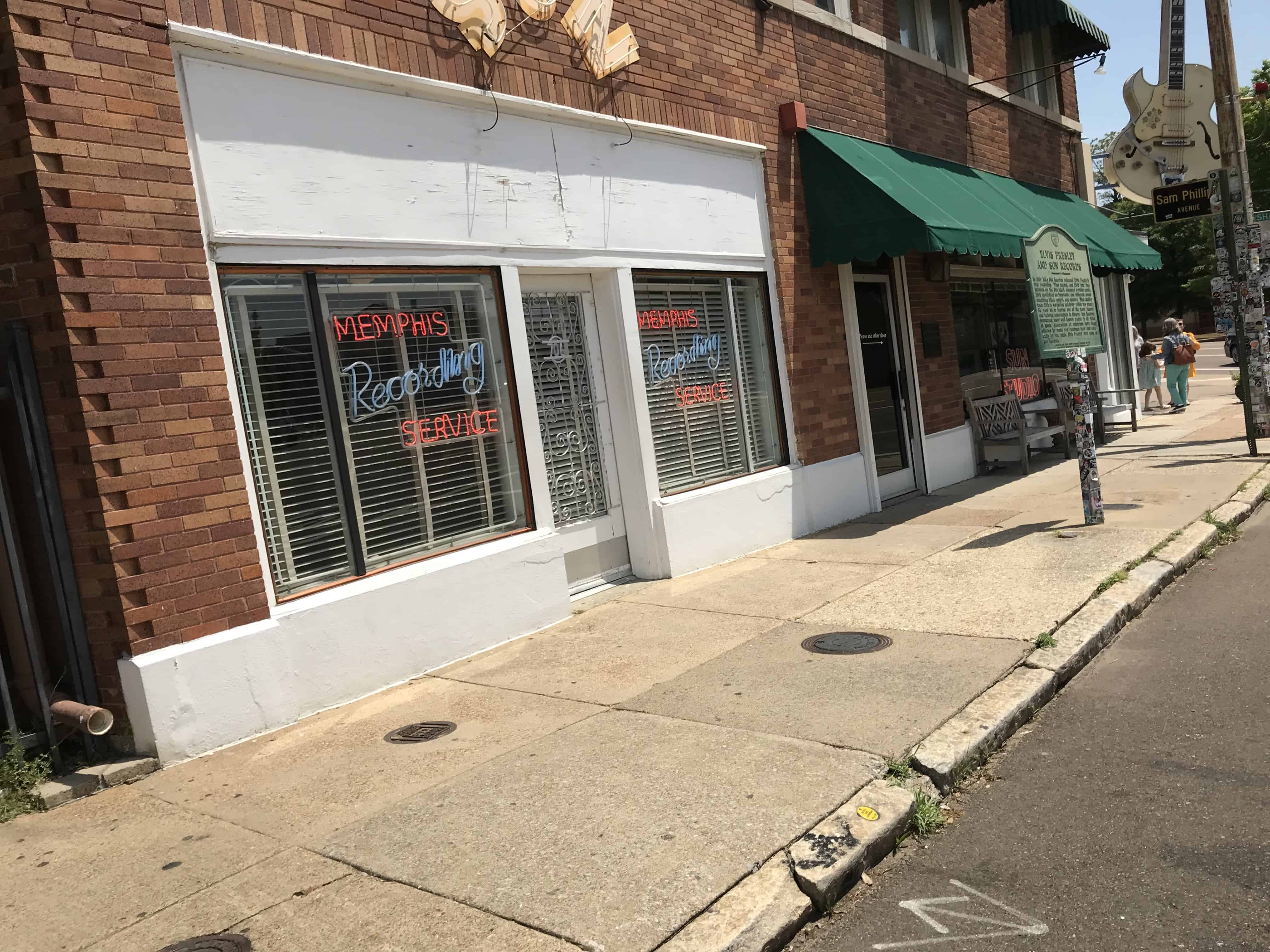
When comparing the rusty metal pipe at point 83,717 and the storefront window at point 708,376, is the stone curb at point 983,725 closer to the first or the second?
the rusty metal pipe at point 83,717

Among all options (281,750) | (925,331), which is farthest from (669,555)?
(925,331)

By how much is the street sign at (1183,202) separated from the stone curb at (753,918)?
38.2 feet

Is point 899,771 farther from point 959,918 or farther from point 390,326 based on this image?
point 390,326

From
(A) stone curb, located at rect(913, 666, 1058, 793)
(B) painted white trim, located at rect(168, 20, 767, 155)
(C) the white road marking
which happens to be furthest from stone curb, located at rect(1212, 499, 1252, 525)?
(C) the white road marking

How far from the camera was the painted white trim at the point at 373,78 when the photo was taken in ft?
17.7

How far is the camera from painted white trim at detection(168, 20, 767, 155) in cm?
539

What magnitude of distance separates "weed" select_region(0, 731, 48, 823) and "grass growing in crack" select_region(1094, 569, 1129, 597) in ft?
19.4

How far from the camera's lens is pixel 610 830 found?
12.6 ft

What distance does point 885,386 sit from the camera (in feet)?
36.5

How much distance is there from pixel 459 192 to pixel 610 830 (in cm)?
435

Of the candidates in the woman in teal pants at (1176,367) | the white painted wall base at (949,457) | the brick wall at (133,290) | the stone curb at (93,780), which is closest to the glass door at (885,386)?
the white painted wall base at (949,457)

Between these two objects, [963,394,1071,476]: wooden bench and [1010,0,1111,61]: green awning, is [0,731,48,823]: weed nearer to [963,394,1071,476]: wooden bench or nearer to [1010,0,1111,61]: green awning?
[963,394,1071,476]: wooden bench

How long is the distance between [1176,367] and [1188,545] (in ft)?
39.6

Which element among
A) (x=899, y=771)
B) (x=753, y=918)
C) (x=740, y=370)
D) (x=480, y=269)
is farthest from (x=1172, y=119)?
(x=753, y=918)
